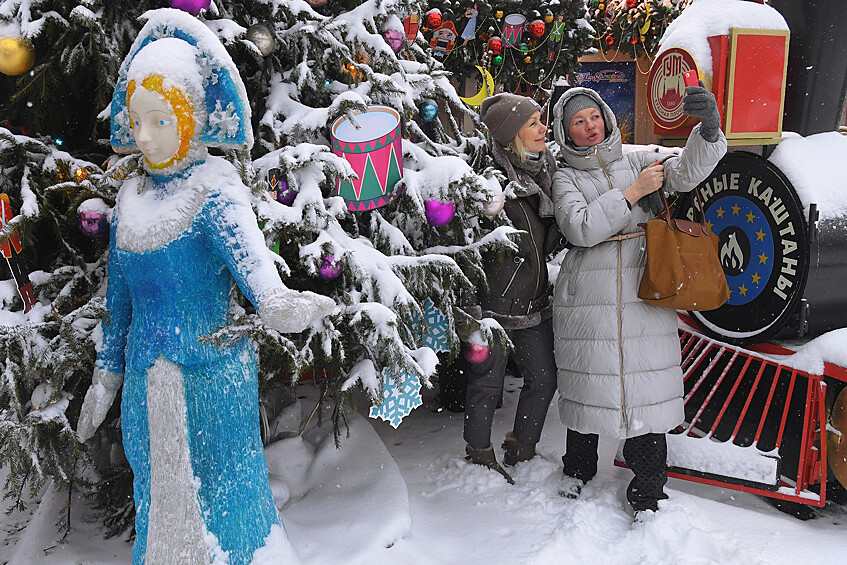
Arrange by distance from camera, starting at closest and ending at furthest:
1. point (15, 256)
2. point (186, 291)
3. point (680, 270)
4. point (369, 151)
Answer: point (186, 291), point (15, 256), point (369, 151), point (680, 270)

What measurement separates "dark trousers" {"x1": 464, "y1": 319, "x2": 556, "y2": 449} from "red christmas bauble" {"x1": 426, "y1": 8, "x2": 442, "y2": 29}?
228cm

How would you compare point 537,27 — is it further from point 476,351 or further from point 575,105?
point 476,351

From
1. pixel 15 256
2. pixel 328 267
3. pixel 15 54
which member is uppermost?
pixel 15 54

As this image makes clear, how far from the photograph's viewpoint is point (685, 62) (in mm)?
3355

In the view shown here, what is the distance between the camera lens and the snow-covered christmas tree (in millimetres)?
2238

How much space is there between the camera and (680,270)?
2.80m

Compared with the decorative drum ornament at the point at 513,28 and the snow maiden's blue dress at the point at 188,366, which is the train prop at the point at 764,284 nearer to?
the decorative drum ornament at the point at 513,28

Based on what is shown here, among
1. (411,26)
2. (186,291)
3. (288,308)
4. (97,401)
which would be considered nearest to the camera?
(288,308)

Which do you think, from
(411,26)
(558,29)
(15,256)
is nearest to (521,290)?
(411,26)

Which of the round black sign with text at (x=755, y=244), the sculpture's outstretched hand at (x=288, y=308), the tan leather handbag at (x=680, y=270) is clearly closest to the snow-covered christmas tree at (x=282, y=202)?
the sculpture's outstretched hand at (x=288, y=308)

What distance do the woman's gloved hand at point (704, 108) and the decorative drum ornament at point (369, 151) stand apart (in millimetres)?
1228

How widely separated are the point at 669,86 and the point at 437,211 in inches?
69.4

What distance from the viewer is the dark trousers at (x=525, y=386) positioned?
3311mm

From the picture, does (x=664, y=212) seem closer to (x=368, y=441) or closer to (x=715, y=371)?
(x=715, y=371)
